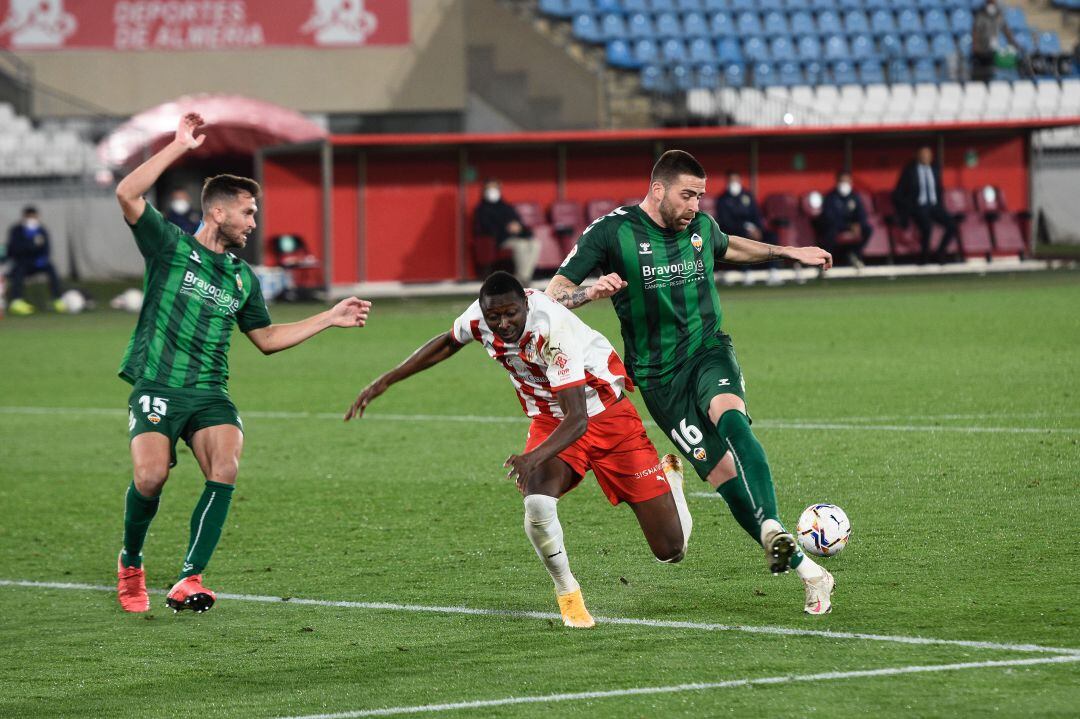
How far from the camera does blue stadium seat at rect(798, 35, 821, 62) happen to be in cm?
3434

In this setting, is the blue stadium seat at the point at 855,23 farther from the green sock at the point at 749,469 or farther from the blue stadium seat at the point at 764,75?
the green sock at the point at 749,469

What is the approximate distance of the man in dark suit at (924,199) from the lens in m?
27.1

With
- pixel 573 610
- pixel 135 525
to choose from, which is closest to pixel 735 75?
pixel 135 525

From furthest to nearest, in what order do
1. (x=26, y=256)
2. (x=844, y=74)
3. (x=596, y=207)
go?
(x=844, y=74), (x=596, y=207), (x=26, y=256)

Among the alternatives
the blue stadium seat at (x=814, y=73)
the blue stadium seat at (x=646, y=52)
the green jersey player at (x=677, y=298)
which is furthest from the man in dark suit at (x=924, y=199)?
the green jersey player at (x=677, y=298)

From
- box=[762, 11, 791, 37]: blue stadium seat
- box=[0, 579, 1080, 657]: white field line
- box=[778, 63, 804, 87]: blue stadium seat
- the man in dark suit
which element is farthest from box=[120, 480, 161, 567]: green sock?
box=[762, 11, 791, 37]: blue stadium seat

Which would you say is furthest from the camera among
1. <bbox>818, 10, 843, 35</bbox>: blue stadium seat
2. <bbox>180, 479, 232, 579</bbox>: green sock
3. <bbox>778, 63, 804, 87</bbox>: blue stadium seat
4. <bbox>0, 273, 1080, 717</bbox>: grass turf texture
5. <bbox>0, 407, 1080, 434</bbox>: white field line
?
<bbox>818, 10, 843, 35</bbox>: blue stadium seat

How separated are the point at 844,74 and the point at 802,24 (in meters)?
2.08

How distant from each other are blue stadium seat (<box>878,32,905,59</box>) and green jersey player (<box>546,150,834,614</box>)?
2861 cm

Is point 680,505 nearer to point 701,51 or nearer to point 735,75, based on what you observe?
point 735,75

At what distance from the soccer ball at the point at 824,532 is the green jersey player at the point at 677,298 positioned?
1.50ft

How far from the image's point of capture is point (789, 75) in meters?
33.2

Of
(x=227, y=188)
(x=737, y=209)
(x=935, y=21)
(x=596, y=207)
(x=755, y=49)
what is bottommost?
(x=227, y=188)

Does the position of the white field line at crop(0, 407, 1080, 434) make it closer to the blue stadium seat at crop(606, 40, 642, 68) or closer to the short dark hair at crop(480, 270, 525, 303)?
the short dark hair at crop(480, 270, 525, 303)
